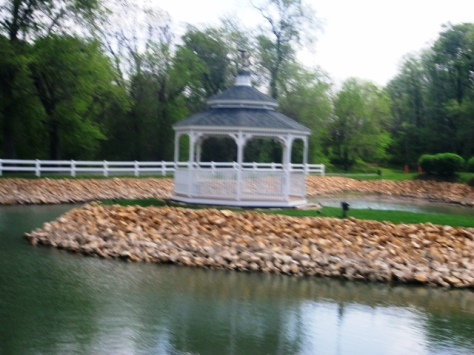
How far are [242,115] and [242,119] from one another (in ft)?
1.22

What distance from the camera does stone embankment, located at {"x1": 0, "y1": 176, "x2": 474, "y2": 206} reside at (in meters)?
24.2

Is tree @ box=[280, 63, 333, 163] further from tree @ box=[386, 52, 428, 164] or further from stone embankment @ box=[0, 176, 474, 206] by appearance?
tree @ box=[386, 52, 428, 164]

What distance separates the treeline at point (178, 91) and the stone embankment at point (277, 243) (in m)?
12.7

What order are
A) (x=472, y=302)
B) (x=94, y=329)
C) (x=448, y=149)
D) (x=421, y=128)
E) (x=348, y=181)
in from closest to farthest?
1. (x=94, y=329)
2. (x=472, y=302)
3. (x=348, y=181)
4. (x=448, y=149)
5. (x=421, y=128)

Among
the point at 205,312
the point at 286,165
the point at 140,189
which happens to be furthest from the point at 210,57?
the point at 205,312

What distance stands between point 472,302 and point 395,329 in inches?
103

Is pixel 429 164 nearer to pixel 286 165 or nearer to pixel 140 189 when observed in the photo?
pixel 140 189

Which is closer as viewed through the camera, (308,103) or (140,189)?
(140,189)

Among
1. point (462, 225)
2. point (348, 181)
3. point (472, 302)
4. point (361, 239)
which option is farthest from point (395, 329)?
point (348, 181)

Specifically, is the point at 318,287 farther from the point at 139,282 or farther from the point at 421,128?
the point at 421,128

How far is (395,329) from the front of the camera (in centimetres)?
1022

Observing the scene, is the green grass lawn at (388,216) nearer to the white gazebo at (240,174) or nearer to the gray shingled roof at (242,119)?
the white gazebo at (240,174)

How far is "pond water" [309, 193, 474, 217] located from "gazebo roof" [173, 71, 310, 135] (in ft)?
21.0

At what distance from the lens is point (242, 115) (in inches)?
754
